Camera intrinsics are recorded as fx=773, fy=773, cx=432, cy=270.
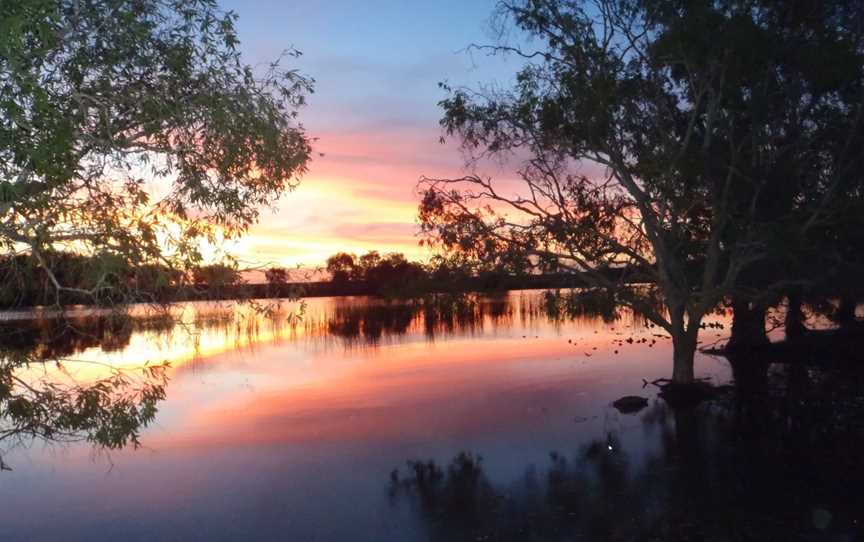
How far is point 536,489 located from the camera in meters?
9.52

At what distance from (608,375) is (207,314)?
12.3m

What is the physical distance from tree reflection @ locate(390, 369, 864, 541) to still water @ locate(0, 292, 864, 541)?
0.12 feet

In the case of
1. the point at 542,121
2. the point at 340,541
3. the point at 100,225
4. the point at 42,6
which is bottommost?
the point at 340,541

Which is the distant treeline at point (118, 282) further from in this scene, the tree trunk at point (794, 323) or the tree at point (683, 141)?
the tree trunk at point (794, 323)

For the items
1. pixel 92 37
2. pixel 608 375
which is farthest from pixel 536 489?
pixel 608 375

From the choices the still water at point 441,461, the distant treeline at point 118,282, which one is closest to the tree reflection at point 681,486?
the still water at point 441,461

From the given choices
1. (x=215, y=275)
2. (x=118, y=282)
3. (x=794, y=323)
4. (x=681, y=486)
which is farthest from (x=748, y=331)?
(x=118, y=282)

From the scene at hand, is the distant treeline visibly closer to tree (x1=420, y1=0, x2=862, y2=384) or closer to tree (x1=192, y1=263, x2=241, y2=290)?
tree (x1=192, y1=263, x2=241, y2=290)

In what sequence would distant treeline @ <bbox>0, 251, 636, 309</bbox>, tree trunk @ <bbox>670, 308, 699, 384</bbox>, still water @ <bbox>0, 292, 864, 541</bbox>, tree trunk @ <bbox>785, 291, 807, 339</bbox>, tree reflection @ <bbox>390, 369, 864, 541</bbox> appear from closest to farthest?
distant treeline @ <bbox>0, 251, 636, 309</bbox> → tree reflection @ <bbox>390, 369, 864, 541</bbox> → still water @ <bbox>0, 292, 864, 541</bbox> → tree trunk @ <bbox>670, 308, 699, 384</bbox> → tree trunk @ <bbox>785, 291, 807, 339</bbox>

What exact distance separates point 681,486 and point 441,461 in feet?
11.8

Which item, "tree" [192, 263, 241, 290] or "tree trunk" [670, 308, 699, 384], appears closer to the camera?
"tree" [192, 263, 241, 290]

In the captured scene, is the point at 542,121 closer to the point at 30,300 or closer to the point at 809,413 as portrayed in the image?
the point at 809,413

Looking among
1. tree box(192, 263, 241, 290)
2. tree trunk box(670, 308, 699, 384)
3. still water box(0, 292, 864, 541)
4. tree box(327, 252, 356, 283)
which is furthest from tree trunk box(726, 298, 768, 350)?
tree box(327, 252, 356, 283)

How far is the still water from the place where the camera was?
8258 mm
